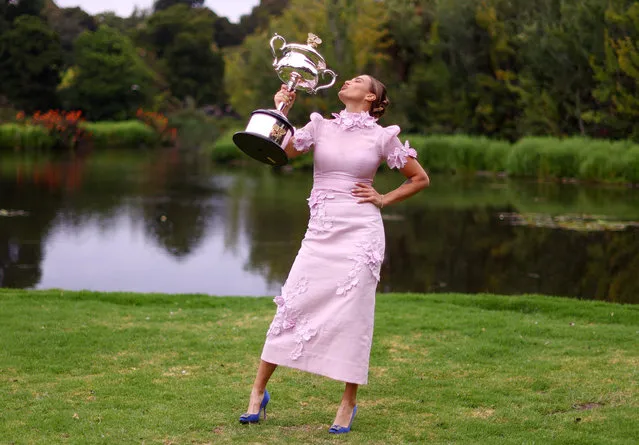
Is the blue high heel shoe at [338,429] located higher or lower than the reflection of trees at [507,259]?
lower

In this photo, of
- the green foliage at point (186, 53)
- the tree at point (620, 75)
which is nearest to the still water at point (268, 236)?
the tree at point (620, 75)

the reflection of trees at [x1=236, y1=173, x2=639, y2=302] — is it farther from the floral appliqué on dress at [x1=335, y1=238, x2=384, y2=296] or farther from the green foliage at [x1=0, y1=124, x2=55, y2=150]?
the green foliage at [x1=0, y1=124, x2=55, y2=150]

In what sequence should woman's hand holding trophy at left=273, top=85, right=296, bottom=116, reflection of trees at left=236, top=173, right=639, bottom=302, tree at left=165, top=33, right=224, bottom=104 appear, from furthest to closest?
tree at left=165, top=33, right=224, bottom=104, reflection of trees at left=236, top=173, right=639, bottom=302, woman's hand holding trophy at left=273, top=85, right=296, bottom=116

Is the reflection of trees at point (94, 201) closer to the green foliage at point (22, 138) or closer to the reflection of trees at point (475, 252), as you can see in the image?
the reflection of trees at point (475, 252)

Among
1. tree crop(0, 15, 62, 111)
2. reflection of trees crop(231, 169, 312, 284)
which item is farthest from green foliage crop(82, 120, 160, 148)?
reflection of trees crop(231, 169, 312, 284)

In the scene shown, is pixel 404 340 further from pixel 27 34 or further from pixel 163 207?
pixel 27 34

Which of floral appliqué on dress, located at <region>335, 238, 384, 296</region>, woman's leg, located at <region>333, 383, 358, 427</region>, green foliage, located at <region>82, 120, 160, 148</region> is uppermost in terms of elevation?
green foliage, located at <region>82, 120, 160, 148</region>

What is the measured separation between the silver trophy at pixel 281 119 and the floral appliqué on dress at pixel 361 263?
62 cm

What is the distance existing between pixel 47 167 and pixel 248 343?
A: 916 inches

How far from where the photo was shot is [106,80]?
55781 mm

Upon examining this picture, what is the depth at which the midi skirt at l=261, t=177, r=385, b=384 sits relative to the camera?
495 centimetres

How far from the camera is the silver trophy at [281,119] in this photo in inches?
191

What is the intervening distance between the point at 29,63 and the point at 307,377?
50.1 meters

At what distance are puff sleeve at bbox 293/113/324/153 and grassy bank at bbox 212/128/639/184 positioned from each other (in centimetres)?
2123
